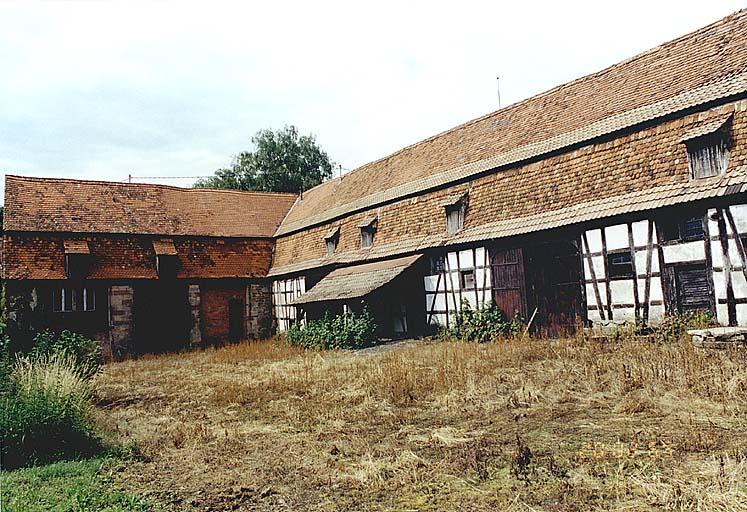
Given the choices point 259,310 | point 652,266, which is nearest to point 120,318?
point 259,310

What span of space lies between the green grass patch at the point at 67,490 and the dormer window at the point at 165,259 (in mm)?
22637

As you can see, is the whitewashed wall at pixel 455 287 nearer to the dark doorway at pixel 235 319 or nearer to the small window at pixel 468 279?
the small window at pixel 468 279

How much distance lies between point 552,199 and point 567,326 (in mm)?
3667

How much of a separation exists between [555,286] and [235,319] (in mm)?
19063

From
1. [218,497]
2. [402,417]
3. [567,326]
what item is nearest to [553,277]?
[567,326]

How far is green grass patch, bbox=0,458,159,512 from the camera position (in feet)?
20.0

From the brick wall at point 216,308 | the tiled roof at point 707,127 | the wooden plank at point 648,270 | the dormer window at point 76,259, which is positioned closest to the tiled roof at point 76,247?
the dormer window at point 76,259

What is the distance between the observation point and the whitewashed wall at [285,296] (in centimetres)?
2947

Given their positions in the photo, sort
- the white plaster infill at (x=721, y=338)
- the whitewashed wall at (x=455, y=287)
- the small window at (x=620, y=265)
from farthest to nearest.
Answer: the whitewashed wall at (x=455, y=287)
the small window at (x=620, y=265)
the white plaster infill at (x=721, y=338)

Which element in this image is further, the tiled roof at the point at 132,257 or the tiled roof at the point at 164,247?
the tiled roof at the point at 164,247

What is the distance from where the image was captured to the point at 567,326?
56.9 ft

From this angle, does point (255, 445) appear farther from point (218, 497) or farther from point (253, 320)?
point (253, 320)

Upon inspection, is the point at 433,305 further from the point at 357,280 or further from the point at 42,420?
the point at 42,420

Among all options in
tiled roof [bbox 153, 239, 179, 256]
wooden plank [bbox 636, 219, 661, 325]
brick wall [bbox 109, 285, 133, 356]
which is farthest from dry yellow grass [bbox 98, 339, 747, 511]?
tiled roof [bbox 153, 239, 179, 256]
